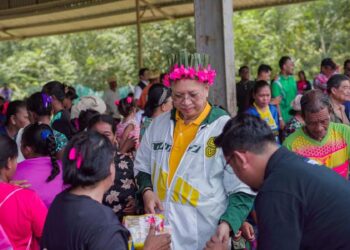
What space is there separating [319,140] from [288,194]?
1.81 metres

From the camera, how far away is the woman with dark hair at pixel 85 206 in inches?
81.3

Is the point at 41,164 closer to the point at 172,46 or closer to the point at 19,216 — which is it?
the point at 19,216

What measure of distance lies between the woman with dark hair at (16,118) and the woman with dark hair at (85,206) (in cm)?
322

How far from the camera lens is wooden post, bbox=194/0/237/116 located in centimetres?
457

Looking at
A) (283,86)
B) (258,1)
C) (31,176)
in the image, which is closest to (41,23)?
(258,1)

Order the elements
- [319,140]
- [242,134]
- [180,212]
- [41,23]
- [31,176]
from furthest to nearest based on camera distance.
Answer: [41,23]
[319,140]
[31,176]
[180,212]
[242,134]

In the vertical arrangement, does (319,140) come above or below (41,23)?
below

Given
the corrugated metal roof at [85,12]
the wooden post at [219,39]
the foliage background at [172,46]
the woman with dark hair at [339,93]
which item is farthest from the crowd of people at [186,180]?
the foliage background at [172,46]

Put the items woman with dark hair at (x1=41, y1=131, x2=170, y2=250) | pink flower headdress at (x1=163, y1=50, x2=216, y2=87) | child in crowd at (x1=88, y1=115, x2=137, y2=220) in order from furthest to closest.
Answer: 1. child in crowd at (x1=88, y1=115, x2=137, y2=220)
2. pink flower headdress at (x1=163, y1=50, x2=216, y2=87)
3. woman with dark hair at (x1=41, y1=131, x2=170, y2=250)

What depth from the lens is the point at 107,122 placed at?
4.18 metres

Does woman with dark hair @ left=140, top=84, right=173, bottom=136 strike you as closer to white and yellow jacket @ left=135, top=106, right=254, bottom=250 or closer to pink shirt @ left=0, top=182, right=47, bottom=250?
white and yellow jacket @ left=135, top=106, right=254, bottom=250

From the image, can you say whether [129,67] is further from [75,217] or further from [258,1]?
[75,217]

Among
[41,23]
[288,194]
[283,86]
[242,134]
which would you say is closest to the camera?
[288,194]

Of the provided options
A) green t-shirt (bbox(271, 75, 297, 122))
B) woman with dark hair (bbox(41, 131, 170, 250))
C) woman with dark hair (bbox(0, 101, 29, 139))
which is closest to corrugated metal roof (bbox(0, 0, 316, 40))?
green t-shirt (bbox(271, 75, 297, 122))
